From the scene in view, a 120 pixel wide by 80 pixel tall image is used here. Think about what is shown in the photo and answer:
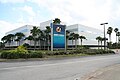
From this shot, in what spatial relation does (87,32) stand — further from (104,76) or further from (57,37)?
(104,76)

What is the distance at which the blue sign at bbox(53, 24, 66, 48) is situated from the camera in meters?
43.0

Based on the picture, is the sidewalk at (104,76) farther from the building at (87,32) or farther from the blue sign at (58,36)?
the building at (87,32)

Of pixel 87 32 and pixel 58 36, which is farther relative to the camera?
pixel 87 32

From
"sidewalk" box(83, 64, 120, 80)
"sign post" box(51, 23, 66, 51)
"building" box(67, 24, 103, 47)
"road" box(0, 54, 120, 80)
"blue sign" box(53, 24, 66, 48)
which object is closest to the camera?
"sidewalk" box(83, 64, 120, 80)

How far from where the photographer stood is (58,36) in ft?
143

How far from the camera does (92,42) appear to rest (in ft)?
400

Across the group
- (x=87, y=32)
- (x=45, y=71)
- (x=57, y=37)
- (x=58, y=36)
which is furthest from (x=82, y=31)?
(x=45, y=71)

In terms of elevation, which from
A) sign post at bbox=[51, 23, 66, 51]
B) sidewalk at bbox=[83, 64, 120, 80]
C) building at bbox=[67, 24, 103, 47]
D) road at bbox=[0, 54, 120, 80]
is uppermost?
building at bbox=[67, 24, 103, 47]

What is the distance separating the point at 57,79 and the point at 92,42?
111045 millimetres

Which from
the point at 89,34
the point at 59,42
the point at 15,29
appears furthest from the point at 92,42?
the point at 59,42

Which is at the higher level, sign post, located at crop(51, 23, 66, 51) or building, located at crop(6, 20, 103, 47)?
building, located at crop(6, 20, 103, 47)

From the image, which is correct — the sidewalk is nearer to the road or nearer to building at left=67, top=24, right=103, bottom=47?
the road

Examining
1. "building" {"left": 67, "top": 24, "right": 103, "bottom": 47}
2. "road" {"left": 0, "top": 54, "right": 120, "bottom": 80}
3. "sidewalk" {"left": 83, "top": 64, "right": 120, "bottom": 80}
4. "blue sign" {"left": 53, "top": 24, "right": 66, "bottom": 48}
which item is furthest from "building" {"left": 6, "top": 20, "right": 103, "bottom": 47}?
"sidewalk" {"left": 83, "top": 64, "right": 120, "bottom": 80}

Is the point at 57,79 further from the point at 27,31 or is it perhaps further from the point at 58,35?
the point at 27,31
